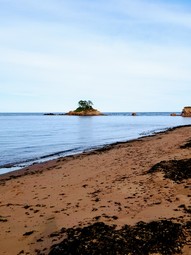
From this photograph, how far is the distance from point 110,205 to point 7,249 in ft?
9.86

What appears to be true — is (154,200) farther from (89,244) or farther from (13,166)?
(13,166)

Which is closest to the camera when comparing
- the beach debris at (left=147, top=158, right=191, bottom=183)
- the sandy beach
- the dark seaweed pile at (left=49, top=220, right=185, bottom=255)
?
the dark seaweed pile at (left=49, top=220, right=185, bottom=255)

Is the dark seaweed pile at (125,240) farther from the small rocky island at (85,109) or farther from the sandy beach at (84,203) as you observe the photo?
the small rocky island at (85,109)

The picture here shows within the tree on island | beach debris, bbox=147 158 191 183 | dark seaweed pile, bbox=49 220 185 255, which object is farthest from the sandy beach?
the tree on island

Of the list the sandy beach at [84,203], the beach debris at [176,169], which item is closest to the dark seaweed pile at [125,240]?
the sandy beach at [84,203]

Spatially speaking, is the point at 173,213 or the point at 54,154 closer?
the point at 173,213

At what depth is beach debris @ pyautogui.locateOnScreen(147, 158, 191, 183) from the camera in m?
9.73

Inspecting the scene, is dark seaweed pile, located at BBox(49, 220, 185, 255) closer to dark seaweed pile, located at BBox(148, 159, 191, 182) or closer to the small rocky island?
dark seaweed pile, located at BBox(148, 159, 191, 182)

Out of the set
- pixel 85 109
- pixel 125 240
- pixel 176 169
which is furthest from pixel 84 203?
pixel 85 109

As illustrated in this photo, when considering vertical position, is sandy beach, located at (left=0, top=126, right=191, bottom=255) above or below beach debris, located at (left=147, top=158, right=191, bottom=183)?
below

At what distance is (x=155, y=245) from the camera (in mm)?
5043

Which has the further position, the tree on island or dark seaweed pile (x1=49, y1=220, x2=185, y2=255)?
the tree on island

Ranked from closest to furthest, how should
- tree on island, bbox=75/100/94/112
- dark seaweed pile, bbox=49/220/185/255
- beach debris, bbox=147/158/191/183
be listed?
dark seaweed pile, bbox=49/220/185/255
beach debris, bbox=147/158/191/183
tree on island, bbox=75/100/94/112

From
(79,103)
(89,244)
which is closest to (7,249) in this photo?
(89,244)
